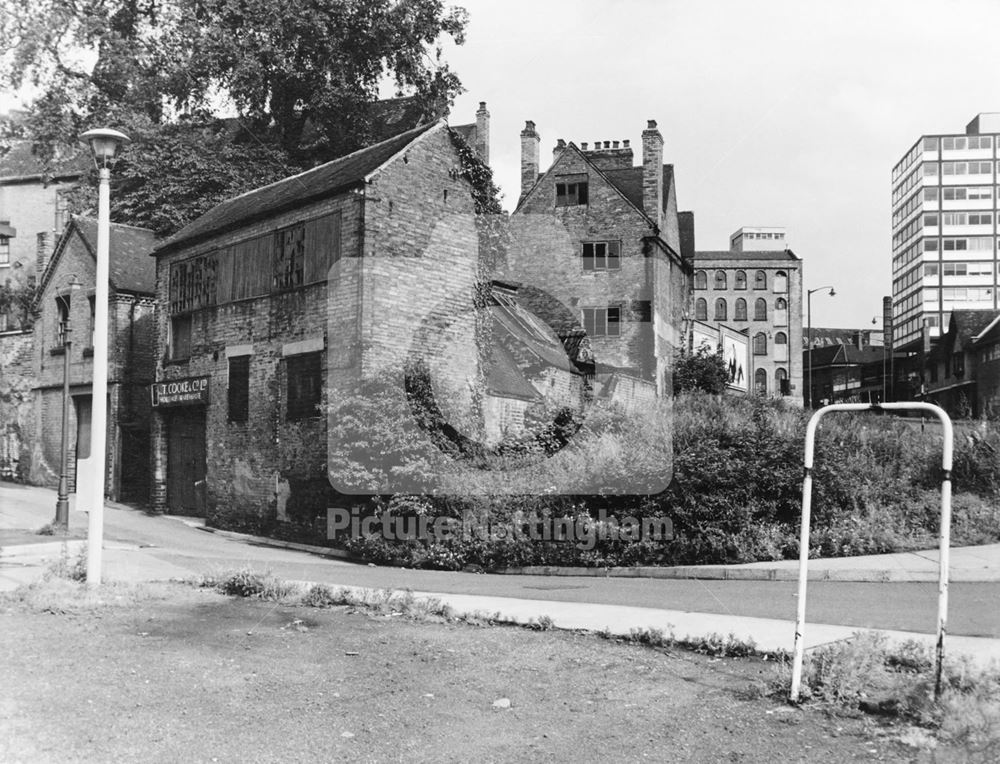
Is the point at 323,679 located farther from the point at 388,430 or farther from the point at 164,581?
the point at 388,430

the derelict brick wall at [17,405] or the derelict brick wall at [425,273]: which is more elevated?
the derelict brick wall at [425,273]

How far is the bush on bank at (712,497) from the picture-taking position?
47.0ft

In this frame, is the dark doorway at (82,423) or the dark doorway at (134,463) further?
the dark doorway at (82,423)

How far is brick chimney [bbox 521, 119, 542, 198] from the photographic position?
41594 millimetres

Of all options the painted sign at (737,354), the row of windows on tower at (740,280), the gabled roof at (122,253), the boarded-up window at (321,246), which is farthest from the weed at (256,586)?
the row of windows on tower at (740,280)

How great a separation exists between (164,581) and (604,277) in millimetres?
29148

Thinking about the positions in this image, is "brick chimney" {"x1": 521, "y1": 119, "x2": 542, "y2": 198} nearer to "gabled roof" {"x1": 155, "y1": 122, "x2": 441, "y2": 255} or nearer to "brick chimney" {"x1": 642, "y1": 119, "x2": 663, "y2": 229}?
"brick chimney" {"x1": 642, "y1": 119, "x2": 663, "y2": 229}

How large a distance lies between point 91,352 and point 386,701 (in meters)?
25.6

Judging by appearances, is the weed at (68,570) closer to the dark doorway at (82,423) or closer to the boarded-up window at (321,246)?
the boarded-up window at (321,246)

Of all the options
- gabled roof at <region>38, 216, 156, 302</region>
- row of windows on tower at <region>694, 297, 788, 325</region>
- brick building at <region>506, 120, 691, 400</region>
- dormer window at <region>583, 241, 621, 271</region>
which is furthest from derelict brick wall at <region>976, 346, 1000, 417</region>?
gabled roof at <region>38, 216, 156, 302</region>

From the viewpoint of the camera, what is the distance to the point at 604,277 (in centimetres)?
3853

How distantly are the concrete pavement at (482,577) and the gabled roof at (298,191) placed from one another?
7.61m

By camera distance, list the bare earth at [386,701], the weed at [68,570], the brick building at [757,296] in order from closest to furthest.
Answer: the bare earth at [386,701]
the weed at [68,570]
the brick building at [757,296]

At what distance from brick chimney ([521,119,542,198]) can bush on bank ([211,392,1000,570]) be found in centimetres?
2636
